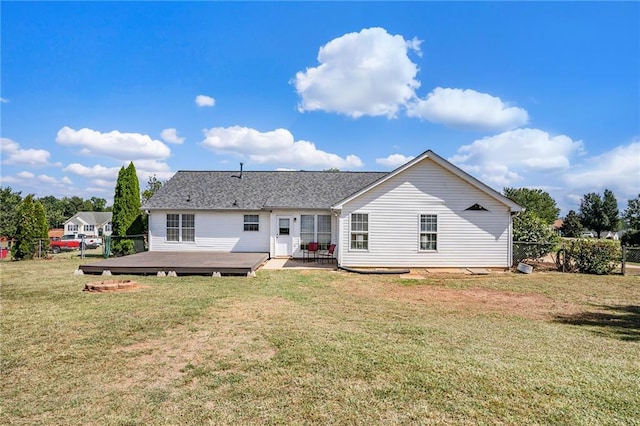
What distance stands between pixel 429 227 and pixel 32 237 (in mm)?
19273

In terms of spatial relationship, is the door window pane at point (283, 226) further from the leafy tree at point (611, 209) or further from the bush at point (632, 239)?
the leafy tree at point (611, 209)

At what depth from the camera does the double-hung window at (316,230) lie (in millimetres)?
17641

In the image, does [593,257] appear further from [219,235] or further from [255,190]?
[219,235]

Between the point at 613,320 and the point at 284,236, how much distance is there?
13106 millimetres

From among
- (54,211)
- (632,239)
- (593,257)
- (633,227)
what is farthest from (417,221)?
(54,211)

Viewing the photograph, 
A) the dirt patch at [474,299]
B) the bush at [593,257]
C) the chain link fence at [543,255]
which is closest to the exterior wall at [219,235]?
the dirt patch at [474,299]

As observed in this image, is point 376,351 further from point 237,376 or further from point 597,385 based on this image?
point 597,385

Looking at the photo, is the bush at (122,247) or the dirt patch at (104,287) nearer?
the dirt patch at (104,287)

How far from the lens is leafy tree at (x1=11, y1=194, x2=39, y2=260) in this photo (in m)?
17.3

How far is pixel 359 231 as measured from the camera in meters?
14.3

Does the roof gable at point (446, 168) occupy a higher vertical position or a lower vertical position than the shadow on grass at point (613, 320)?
higher

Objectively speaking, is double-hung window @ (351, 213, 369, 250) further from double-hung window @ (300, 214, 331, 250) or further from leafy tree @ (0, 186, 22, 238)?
leafy tree @ (0, 186, 22, 238)

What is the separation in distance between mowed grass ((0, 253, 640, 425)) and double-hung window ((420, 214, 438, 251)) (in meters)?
5.10

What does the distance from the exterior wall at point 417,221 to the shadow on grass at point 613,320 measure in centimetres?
603
